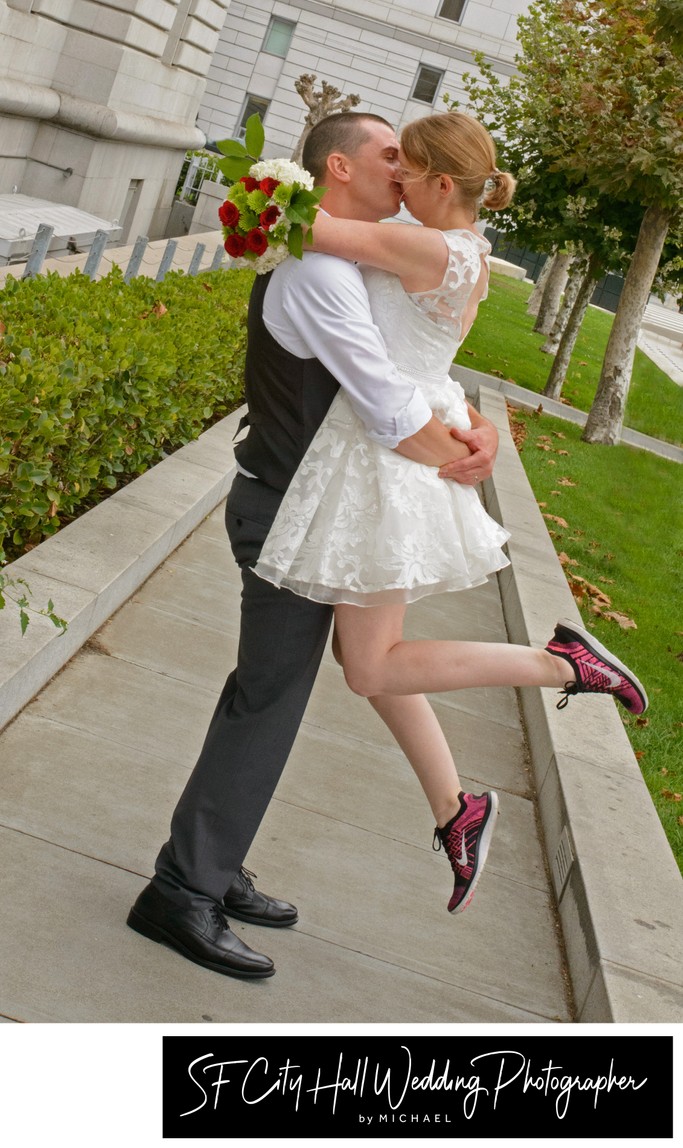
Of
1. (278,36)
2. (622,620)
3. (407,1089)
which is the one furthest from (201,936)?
(278,36)

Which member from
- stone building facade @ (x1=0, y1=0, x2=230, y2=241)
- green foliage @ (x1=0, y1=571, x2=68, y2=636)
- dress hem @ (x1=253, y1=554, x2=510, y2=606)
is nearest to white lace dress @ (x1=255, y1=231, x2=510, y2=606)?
dress hem @ (x1=253, y1=554, x2=510, y2=606)

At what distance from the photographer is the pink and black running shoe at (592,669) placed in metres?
3.52

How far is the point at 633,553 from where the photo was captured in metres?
10.8

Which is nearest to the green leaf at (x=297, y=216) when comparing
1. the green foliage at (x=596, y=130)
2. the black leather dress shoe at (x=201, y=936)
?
the black leather dress shoe at (x=201, y=936)

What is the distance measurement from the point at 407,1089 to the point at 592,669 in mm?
1249

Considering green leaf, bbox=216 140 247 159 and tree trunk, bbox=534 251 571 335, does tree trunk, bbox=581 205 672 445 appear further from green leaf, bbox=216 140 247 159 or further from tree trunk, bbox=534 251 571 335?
green leaf, bbox=216 140 247 159

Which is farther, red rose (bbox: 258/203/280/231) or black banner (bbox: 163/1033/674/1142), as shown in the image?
red rose (bbox: 258/203/280/231)

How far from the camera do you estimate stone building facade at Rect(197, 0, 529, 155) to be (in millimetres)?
43375

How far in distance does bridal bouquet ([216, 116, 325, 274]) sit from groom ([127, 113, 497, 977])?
6 cm

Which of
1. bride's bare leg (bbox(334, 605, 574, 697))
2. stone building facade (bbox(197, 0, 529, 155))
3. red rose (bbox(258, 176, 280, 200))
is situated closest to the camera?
red rose (bbox(258, 176, 280, 200))

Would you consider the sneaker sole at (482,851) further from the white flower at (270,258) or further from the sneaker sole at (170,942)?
the white flower at (270,258)

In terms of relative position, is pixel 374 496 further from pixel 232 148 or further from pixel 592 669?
pixel 232 148

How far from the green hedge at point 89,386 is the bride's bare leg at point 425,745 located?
1883 mm

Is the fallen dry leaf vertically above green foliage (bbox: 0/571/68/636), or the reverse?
green foliage (bbox: 0/571/68/636)
